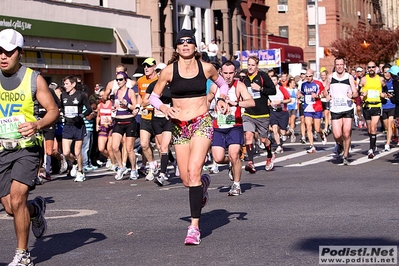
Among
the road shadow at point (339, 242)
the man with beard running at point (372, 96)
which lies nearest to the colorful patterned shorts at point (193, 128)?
the road shadow at point (339, 242)

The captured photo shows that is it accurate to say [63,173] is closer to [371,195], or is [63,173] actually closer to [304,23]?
[371,195]

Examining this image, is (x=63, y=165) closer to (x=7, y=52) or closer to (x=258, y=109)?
(x=258, y=109)

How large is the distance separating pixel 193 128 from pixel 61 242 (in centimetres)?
172

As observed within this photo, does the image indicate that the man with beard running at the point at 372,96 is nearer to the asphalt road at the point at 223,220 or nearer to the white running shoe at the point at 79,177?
the asphalt road at the point at 223,220

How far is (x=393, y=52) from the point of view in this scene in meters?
77.2

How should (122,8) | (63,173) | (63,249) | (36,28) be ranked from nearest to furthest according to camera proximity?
(63,249), (63,173), (36,28), (122,8)

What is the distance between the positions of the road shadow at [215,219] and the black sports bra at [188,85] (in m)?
1.41

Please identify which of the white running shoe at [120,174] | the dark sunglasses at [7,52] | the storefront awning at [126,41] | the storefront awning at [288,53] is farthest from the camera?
the storefront awning at [288,53]

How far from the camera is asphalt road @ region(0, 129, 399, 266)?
839 centimetres

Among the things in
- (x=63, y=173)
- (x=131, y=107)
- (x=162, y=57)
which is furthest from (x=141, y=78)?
(x=162, y=57)

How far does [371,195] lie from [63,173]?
9.13 metres

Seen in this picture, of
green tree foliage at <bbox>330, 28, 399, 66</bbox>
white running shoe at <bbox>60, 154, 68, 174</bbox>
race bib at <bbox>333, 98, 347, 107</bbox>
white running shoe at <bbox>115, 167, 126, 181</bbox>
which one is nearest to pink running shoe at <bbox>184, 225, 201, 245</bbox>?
white running shoe at <bbox>115, 167, 126, 181</bbox>

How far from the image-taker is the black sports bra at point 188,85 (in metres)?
9.64

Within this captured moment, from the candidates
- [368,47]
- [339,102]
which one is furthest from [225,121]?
[368,47]
